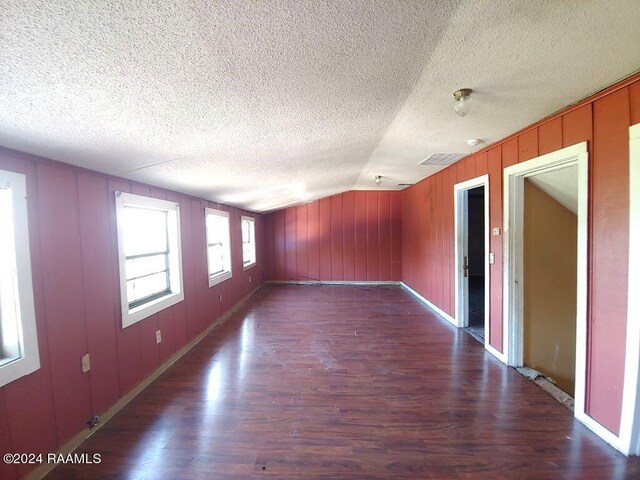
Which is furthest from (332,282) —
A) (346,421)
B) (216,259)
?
(346,421)

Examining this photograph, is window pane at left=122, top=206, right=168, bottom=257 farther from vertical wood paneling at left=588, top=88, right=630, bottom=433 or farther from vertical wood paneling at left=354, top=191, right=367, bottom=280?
vertical wood paneling at left=354, top=191, right=367, bottom=280

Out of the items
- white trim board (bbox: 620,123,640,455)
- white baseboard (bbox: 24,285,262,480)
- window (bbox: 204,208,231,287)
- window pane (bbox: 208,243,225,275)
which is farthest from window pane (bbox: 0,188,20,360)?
white trim board (bbox: 620,123,640,455)

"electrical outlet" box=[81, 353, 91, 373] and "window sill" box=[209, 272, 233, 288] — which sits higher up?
"window sill" box=[209, 272, 233, 288]

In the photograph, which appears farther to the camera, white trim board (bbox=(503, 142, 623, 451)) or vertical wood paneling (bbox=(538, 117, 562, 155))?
Answer: vertical wood paneling (bbox=(538, 117, 562, 155))

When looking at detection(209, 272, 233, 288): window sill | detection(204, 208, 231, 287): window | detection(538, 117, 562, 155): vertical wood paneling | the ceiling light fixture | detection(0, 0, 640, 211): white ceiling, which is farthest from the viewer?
detection(204, 208, 231, 287): window

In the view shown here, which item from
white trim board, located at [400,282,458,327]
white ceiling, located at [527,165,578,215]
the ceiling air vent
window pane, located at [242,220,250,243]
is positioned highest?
the ceiling air vent

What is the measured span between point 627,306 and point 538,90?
1.44m

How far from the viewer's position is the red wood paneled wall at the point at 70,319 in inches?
57.7

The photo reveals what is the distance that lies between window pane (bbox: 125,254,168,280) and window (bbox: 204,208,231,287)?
0.94 m

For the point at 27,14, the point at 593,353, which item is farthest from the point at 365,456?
the point at 27,14

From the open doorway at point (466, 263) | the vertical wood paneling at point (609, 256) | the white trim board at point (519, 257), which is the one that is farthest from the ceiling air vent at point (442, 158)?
the vertical wood paneling at point (609, 256)

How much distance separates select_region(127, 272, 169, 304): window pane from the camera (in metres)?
2.46

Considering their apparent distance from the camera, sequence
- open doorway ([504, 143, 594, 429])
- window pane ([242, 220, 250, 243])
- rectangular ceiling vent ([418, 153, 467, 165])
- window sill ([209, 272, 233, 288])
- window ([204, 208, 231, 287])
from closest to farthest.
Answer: open doorway ([504, 143, 594, 429])
rectangular ceiling vent ([418, 153, 467, 165])
window sill ([209, 272, 233, 288])
window ([204, 208, 231, 287])
window pane ([242, 220, 250, 243])

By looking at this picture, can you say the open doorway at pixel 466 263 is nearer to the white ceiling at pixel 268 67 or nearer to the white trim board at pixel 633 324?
the white ceiling at pixel 268 67
